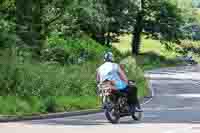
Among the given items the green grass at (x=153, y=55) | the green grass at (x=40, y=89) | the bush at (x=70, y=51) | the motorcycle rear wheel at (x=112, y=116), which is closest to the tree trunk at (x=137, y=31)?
the green grass at (x=153, y=55)

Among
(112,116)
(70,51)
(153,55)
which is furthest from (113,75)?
(153,55)

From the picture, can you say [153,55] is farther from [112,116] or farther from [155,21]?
[112,116]

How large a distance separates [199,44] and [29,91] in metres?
110

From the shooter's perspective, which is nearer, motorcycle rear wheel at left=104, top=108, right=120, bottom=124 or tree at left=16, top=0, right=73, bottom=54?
motorcycle rear wheel at left=104, top=108, right=120, bottom=124

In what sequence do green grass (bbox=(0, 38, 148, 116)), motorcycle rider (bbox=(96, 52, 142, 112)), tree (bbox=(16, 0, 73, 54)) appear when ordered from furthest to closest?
1. tree (bbox=(16, 0, 73, 54))
2. green grass (bbox=(0, 38, 148, 116))
3. motorcycle rider (bbox=(96, 52, 142, 112))

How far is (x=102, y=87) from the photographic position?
18.4 metres

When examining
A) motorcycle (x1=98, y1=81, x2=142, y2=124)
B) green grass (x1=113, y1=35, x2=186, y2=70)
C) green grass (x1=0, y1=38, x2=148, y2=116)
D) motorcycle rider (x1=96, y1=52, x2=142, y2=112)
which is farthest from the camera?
green grass (x1=113, y1=35, x2=186, y2=70)

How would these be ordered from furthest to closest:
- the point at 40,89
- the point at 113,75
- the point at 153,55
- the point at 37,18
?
the point at 153,55
the point at 37,18
the point at 40,89
the point at 113,75

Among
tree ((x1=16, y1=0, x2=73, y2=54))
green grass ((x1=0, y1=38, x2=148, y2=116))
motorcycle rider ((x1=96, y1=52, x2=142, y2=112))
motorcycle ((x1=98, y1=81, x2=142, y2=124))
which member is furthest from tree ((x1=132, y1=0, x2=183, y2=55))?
motorcycle ((x1=98, y1=81, x2=142, y2=124))

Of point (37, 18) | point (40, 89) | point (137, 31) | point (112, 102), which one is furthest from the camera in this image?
point (137, 31)

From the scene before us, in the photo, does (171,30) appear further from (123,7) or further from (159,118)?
(159,118)

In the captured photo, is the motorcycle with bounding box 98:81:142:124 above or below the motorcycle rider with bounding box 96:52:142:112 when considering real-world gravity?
below

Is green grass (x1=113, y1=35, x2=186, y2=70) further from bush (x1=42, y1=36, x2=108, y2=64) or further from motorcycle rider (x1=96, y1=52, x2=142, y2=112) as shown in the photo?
motorcycle rider (x1=96, y1=52, x2=142, y2=112)

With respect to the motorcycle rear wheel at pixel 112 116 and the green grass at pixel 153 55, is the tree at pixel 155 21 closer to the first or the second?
the green grass at pixel 153 55
